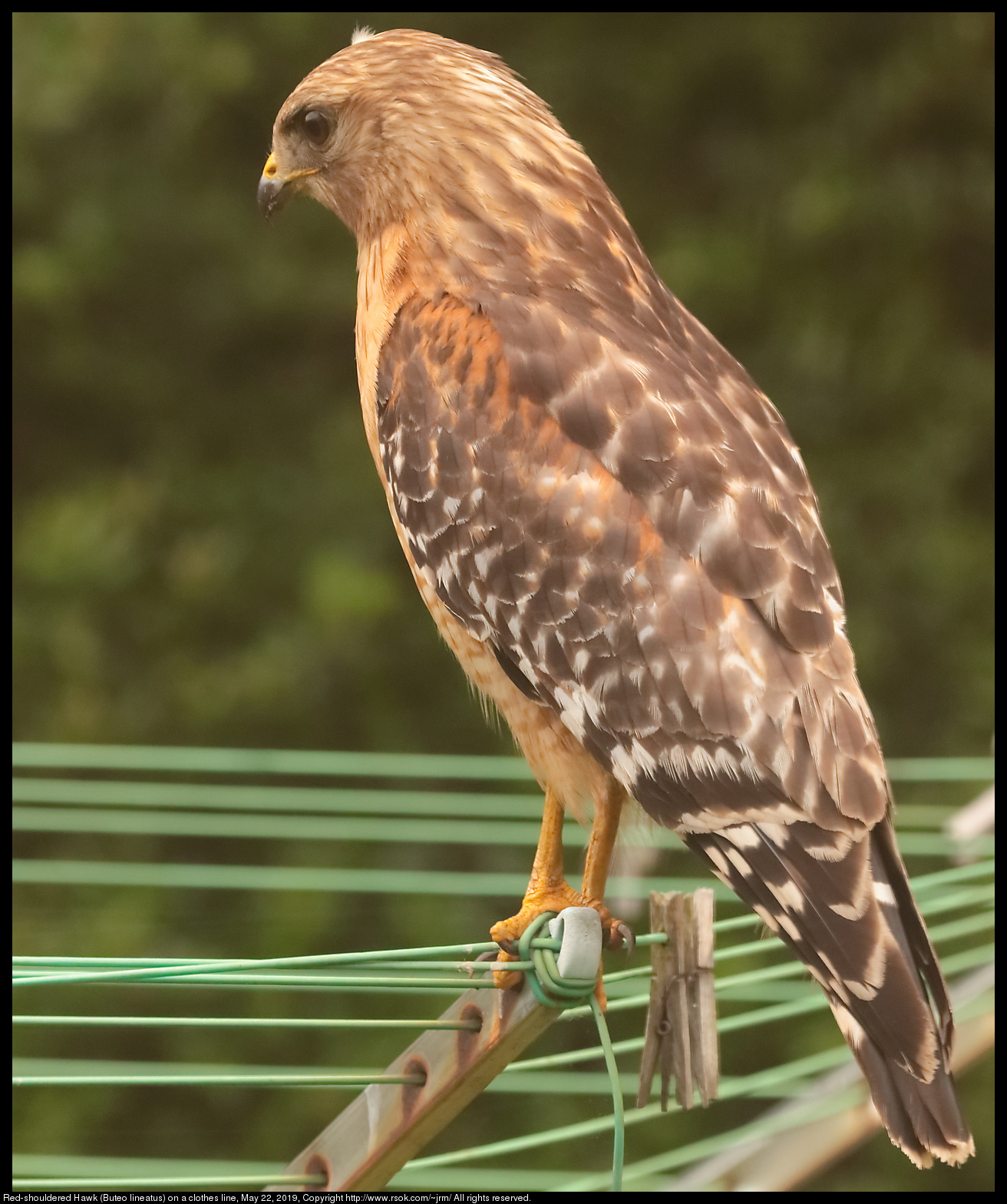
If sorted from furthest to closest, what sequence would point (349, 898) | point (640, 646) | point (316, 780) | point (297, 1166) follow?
point (316, 780) < point (349, 898) < point (640, 646) < point (297, 1166)

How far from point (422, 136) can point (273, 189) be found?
32 centimetres

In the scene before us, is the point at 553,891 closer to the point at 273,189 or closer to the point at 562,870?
the point at 562,870

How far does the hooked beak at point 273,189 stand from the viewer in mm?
2135

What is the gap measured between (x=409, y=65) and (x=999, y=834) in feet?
6.11

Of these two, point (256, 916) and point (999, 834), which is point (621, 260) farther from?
point (256, 916)

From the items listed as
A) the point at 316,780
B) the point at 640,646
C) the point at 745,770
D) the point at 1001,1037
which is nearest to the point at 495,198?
the point at 640,646

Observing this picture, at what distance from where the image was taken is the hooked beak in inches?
84.0

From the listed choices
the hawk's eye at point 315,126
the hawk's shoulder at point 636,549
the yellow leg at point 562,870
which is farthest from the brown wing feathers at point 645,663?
the hawk's eye at point 315,126

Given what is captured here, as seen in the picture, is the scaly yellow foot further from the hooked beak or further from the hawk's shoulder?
the hooked beak

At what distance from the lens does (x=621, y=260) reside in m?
1.85

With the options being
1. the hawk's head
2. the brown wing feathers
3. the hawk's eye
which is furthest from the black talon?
the hawk's eye

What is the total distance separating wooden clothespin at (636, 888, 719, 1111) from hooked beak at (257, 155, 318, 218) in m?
1.15

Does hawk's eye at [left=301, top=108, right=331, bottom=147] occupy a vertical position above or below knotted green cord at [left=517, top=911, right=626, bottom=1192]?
above

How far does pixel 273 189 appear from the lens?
2137mm
